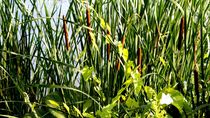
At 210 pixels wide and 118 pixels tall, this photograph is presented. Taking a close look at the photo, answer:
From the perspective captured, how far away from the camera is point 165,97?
1.15 metres

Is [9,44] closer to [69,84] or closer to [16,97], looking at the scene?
[16,97]

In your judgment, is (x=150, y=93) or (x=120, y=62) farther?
(x=120, y=62)

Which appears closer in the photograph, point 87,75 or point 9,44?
point 87,75

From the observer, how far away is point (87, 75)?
1.17m

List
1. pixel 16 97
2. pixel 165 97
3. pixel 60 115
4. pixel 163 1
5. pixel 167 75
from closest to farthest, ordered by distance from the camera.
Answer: pixel 165 97, pixel 60 115, pixel 167 75, pixel 163 1, pixel 16 97

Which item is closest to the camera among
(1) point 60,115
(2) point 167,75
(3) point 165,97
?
(3) point 165,97

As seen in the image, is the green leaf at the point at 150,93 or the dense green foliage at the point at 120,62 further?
the dense green foliage at the point at 120,62

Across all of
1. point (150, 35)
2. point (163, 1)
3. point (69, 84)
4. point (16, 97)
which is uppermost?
point (163, 1)

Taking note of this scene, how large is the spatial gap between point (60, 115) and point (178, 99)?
0.40 m

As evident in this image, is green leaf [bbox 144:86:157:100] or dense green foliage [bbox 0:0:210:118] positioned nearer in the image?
green leaf [bbox 144:86:157:100]

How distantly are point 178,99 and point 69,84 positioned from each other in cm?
39

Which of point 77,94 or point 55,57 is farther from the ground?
point 55,57

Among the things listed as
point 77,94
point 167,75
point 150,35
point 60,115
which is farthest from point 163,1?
point 60,115

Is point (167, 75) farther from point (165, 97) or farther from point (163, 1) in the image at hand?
point (165, 97)
